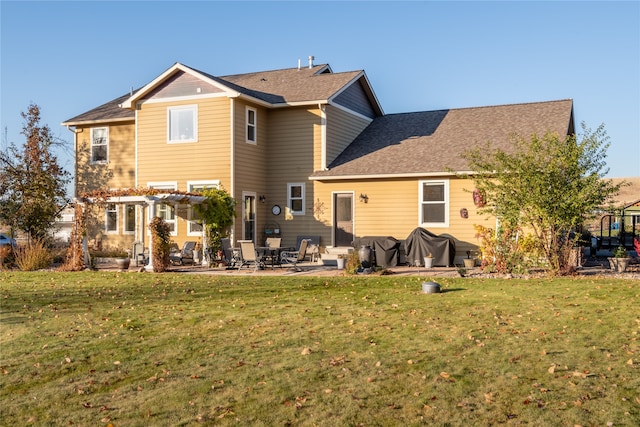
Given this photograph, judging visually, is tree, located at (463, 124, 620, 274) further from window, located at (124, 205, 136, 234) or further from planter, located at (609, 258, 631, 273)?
window, located at (124, 205, 136, 234)

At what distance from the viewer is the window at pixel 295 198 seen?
23188mm

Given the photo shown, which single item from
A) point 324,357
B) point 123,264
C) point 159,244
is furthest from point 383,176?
point 324,357

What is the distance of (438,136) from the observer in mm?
23797

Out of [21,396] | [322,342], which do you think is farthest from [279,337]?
[21,396]

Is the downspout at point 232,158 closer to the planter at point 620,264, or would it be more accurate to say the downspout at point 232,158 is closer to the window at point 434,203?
the window at point 434,203

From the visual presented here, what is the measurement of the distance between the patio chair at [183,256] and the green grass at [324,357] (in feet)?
23.2

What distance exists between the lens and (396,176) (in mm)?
21281

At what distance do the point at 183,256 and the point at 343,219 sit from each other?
5806 mm

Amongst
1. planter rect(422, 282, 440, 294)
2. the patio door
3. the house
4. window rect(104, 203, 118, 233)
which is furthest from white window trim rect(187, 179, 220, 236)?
planter rect(422, 282, 440, 294)

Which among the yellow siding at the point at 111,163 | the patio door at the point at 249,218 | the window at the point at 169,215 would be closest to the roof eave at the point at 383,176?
the patio door at the point at 249,218

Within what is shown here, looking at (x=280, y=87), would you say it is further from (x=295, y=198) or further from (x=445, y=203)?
(x=445, y=203)

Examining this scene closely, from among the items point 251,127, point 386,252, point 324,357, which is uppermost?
point 251,127

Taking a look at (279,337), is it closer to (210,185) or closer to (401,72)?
(210,185)

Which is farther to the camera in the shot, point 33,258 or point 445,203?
point 445,203
